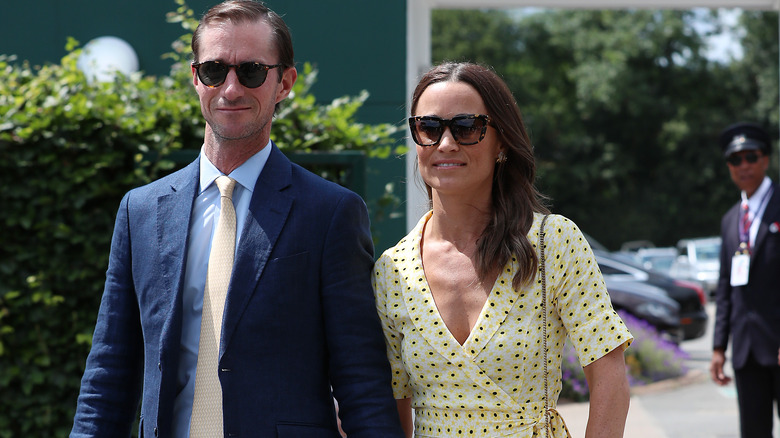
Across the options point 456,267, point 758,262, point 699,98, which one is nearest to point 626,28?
point 699,98

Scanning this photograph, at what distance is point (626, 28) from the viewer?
4106cm

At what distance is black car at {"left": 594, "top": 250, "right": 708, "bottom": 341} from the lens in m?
14.0

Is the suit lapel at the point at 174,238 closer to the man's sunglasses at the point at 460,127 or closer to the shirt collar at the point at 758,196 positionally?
the man's sunglasses at the point at 460,127

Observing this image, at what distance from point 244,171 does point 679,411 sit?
816cm

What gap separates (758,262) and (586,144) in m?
37.4

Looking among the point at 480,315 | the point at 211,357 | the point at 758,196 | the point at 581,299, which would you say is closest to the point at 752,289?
the point at 758,196

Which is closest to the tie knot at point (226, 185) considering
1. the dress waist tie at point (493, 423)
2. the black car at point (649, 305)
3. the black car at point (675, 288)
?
the dress waist tie at point (493, 423)

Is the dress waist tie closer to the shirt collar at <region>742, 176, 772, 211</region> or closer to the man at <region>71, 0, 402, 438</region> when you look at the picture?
the man at <region>71, 0, 402, 438</region>

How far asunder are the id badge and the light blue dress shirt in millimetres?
4170

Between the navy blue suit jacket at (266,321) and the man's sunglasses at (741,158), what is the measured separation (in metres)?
4.32

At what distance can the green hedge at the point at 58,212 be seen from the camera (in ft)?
14.7

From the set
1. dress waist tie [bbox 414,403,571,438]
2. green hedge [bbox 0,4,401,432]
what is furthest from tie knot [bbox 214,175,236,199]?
green hedge [bbox 0,4,401,432]

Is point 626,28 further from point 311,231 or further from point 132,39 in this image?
point 311,231

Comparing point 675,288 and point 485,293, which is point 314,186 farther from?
point 675,288
